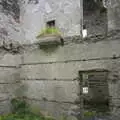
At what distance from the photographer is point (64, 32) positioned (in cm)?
680

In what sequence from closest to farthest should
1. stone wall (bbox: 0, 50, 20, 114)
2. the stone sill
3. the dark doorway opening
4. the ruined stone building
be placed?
the ruined stone building < the stone sill < stone wall (bbox: 0, 50, 20, 114) < the dark doorway opening

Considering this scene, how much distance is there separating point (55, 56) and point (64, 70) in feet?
1.98

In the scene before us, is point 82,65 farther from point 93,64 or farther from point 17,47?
point 17,47

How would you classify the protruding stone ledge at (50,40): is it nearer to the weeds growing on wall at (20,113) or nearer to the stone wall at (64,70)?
the stone wall at (64,70)

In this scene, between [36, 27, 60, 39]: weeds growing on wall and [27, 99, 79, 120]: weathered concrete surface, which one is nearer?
[27, 99, 79, 120]: weathered concrete surface

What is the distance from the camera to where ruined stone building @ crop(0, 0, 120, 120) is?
5.82 meters

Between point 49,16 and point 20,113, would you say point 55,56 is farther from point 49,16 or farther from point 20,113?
point 20,113

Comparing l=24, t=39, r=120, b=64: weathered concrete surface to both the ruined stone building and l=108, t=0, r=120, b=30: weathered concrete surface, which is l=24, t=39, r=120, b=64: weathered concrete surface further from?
l=108, t=0, r=120, b=30: weathered concrete surface

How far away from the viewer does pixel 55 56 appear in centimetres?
696

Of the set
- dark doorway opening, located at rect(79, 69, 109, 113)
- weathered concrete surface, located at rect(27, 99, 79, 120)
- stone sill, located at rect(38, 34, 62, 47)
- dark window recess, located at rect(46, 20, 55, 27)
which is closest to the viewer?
weathered concrete surface, located at rect(27, 99, 79, 120)

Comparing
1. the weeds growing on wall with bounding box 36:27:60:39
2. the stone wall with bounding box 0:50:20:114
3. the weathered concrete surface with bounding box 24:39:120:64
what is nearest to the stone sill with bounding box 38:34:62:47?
the weeds growing on wall with bounding box 36:27:60:39

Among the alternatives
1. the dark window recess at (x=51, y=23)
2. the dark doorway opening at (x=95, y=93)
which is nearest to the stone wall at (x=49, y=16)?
the dark window recess at (x=51, y=23)

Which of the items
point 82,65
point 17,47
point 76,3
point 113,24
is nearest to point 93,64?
point 82,65

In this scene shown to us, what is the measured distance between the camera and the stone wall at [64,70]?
5723 mm
